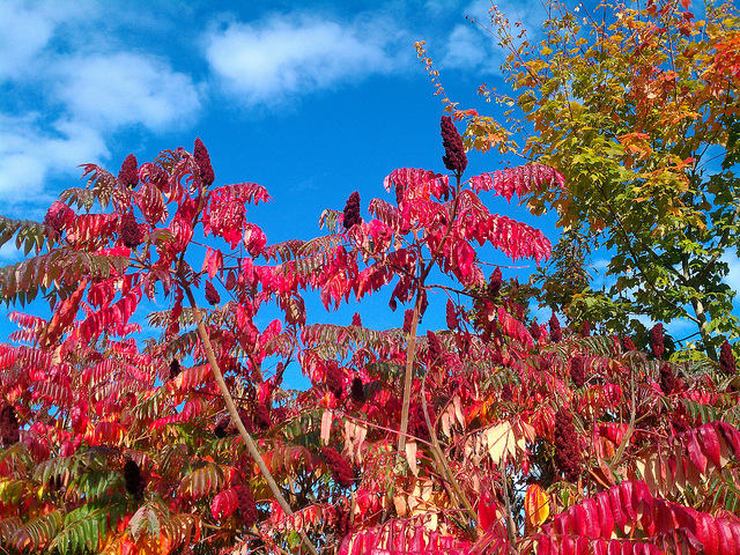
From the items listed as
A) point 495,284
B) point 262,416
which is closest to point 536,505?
point 495,284

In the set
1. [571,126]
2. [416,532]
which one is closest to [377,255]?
[416,532]

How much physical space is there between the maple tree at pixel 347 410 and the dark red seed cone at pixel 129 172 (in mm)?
15

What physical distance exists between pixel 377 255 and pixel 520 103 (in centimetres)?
686

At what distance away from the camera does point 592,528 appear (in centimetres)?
259

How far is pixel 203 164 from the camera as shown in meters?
4.19

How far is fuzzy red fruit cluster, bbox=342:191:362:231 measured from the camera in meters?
4.19

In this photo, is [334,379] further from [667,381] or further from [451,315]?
[667,381]

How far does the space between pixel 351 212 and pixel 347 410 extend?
4.73 ft

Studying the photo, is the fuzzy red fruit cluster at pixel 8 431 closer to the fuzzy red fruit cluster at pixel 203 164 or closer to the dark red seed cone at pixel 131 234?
the dark red seed cone at pixel 131 234

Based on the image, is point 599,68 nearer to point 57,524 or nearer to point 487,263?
point 487,263

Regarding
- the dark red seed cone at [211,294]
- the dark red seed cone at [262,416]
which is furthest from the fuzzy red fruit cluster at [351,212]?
the dark red seed cone at [262,416]

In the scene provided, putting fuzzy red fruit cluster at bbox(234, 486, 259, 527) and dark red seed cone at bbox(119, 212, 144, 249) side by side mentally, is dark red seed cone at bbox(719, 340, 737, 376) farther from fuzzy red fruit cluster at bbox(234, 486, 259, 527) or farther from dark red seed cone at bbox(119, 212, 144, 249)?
dark red seed cone at bbox(119, 212, 144, 249)

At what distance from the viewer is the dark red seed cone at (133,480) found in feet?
14.2

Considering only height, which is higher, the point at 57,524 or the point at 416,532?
the point at 57,524
